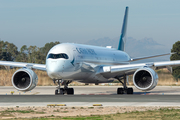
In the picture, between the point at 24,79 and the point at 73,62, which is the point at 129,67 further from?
the point at 24,79

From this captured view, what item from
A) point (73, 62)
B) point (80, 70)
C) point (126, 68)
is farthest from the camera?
point (126, 68)

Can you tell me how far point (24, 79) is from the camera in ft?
84.0

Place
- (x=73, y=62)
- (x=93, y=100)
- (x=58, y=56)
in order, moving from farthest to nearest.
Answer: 1. (x=73, y=62)
2. (x=58, y=56)
3. (x=93, y=100)

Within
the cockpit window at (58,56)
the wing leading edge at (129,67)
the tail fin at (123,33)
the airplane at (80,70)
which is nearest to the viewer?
the airplane at (80,70)

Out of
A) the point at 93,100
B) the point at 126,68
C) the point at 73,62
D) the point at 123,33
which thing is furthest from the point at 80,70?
the point at 123,33

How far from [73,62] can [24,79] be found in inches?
147

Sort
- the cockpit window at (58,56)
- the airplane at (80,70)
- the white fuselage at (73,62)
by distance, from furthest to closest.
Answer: the cockpit window at (58,56) < the airplane at (80,70) < the white fuselage at (73,62)

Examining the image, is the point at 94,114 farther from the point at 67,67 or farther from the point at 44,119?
the point at 67,67

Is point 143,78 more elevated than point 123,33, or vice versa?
point 123,33

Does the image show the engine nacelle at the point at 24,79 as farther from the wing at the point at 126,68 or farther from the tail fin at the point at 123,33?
the tail fin at the point at 123,33

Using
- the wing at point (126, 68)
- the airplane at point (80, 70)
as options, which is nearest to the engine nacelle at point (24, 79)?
the airplane at point (80, 70)

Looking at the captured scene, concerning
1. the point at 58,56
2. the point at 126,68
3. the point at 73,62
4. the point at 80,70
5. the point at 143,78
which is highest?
the point at 58,56

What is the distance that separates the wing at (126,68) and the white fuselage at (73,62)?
914 mm

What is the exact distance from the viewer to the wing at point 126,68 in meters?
26.0
